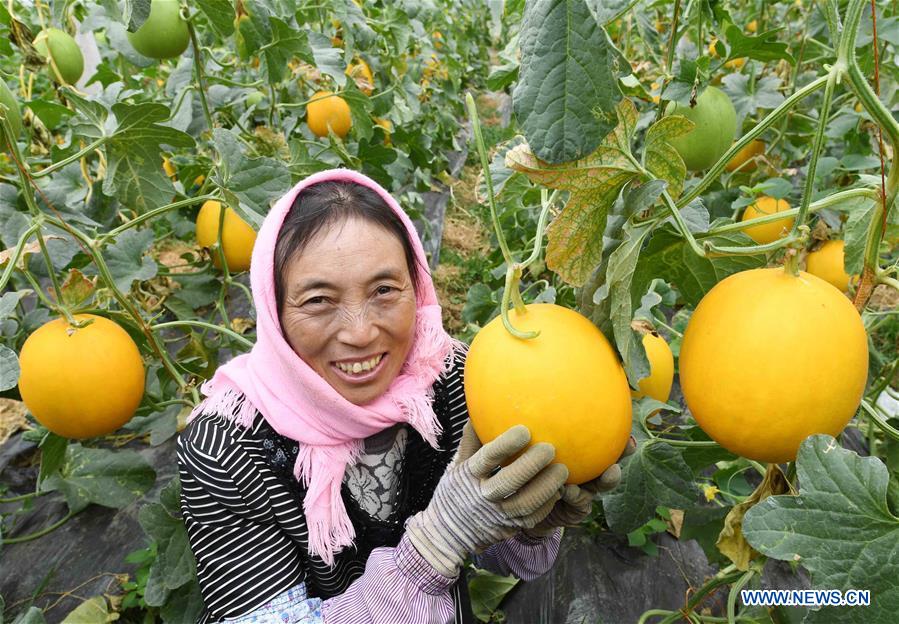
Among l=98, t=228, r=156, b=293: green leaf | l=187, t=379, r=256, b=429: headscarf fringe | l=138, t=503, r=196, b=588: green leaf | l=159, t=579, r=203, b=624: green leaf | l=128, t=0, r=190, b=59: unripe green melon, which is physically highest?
l=128, t=0, r=190, b=59: unripe green melon

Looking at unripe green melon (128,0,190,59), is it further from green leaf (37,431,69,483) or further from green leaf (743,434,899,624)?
green leaf (743,434,899,624)

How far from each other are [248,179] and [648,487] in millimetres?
1127

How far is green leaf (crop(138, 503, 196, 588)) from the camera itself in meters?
1.62

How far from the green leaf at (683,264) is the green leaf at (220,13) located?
125 cm

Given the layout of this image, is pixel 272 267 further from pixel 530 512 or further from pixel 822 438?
pixel 822 438

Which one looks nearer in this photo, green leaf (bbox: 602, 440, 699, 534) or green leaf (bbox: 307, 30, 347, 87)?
green leaf (bbox: 602, 440, 699, 534)

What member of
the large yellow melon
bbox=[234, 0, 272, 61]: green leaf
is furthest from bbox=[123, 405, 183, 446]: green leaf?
the large yellow melon

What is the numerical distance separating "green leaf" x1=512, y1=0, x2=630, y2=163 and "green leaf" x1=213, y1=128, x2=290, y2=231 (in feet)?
3.44

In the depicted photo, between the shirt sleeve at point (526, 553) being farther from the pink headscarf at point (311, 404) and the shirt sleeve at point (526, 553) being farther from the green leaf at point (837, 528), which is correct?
the green leaf at point (837, 528)

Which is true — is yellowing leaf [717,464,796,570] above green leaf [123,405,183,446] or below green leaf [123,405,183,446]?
above

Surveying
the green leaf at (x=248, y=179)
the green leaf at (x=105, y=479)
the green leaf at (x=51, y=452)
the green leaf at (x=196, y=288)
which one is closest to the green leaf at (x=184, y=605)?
the green leaf at (x=105, y=479)

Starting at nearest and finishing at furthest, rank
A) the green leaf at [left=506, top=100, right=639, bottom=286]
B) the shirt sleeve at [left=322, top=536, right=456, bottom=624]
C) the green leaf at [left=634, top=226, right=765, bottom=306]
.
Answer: the green leaf at [left=506, top=100, right=639, bottom=286]
the green leaf at [left=634, top=226, right=765, bottom=306]
the shirt sleeve at [left=322, top=536, right=456, bottom=624]

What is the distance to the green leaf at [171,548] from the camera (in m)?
1.62

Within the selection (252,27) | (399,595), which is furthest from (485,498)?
(252,27)
